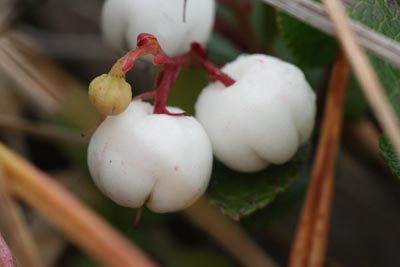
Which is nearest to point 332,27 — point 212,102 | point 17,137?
point 212,102

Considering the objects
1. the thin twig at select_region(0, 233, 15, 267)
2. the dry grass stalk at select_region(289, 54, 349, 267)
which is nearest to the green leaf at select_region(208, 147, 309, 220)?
the dry grass stalk at select_region(289, 54, 349, 267)

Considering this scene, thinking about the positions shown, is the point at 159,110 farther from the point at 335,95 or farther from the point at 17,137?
the point at 17,137

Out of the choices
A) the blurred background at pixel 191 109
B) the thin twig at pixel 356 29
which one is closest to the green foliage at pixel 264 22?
the blurred background at pixel 191 109

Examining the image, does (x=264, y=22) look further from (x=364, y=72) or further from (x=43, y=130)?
(x=364, y=72)

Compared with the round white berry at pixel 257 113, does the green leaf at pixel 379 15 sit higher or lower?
higher

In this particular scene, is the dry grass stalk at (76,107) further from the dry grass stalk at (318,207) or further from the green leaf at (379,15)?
the green leaf at (379,15)
